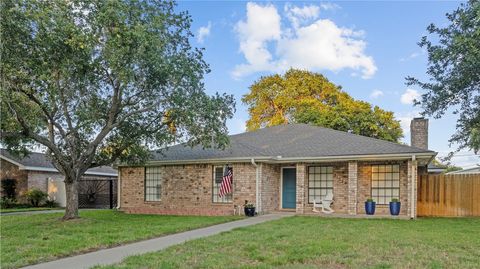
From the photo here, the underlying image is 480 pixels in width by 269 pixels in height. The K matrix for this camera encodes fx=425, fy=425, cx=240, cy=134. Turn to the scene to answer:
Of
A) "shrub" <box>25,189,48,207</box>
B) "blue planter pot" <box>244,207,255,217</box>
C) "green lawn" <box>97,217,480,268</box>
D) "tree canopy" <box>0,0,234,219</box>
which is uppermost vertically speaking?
"tree canopy" <box>0,0,234,219</box>

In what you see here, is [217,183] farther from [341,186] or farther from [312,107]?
[312,107]

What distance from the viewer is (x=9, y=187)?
23.9 meters

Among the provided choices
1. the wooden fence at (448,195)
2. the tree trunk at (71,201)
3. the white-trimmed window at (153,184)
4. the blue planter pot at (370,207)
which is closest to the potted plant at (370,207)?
the blue planter pot at (370,207)

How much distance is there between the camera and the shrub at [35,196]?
22.9m

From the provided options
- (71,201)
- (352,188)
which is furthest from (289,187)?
(71,201)

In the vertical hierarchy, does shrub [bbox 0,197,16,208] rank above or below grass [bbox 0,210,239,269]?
below

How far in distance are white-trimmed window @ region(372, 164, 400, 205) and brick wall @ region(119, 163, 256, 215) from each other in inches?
185

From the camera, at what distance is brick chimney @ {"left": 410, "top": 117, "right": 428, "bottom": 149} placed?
18.3 metres

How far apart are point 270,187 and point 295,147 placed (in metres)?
2.18

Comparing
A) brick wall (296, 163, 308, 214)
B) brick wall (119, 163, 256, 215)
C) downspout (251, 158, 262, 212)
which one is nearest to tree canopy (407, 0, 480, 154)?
brick wall (296, 163, 308, 214)

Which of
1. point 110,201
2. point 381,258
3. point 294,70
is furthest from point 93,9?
point 294,70

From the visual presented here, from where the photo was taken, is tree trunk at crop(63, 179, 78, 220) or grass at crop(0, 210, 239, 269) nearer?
grass at crop(0, 210, 239, 269)

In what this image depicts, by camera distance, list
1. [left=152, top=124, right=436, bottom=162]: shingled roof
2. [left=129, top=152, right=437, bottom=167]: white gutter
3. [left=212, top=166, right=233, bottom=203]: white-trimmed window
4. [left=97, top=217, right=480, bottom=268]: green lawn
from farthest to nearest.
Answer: [left=212, top=166, right=233, bottom=203]: white-trimmed window, [left=152, top=124, right=436, bottom=162]: shingled roof, [left=129, top=152, right=437, bottom=167]: white gutter, [left=97, top=217, right=480, bottom=268]: green lawn

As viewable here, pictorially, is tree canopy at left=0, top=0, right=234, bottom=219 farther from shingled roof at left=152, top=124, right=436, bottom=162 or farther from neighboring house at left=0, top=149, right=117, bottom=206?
neighboring house at left=0, top=149, right=117, bottom=206
